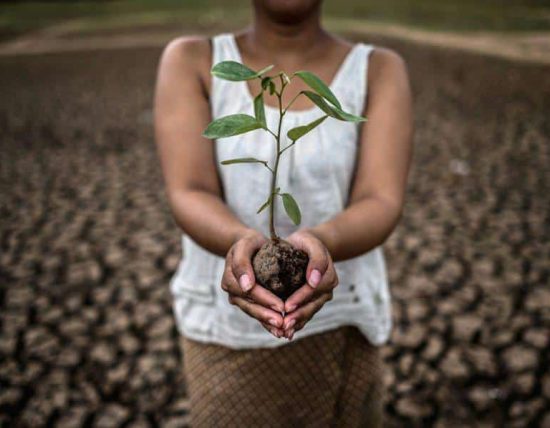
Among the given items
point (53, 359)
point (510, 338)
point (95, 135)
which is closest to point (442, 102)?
point (95, 135)

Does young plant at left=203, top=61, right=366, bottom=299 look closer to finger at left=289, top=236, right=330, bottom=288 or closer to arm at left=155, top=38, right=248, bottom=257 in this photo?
finger at left=289, top=236, right=330, bottom=288

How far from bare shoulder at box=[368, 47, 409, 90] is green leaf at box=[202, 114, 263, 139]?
647 mm

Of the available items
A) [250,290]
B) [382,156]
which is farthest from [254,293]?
[382,156]

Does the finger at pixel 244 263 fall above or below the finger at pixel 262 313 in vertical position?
above

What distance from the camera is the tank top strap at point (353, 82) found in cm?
136

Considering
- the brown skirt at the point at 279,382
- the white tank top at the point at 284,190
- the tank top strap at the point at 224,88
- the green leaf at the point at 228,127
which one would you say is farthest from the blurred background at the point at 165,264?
the green leaf at the point at 228,127

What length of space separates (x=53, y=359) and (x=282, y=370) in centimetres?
176

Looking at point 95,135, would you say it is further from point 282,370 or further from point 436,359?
point 282,370

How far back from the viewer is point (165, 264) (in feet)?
11.7

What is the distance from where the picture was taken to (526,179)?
4.70 meters

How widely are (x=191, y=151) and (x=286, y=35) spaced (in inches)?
15.3

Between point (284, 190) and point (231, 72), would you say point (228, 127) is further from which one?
point (284, 190)

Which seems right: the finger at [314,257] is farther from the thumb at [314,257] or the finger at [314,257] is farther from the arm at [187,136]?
the arm at [187,136]

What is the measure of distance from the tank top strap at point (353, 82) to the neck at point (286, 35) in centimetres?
11
